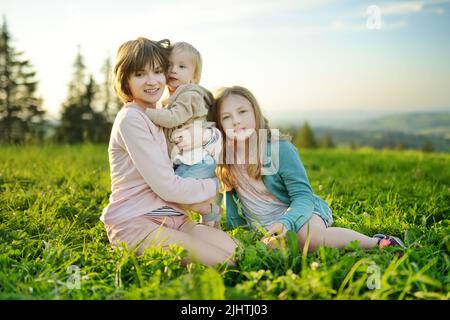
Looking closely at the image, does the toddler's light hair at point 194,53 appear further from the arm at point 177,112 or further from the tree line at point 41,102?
the tree line at point 41,102

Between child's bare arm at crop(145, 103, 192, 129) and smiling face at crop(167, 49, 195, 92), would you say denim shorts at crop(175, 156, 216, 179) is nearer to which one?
child's bare arm at crop(145, 103, 192, 129)

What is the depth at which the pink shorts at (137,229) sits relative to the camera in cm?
295

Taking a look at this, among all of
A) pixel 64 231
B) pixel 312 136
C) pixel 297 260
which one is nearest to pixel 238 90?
pixel 297 260

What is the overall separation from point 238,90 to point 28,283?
1.80 metres

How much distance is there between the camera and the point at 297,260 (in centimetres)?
257

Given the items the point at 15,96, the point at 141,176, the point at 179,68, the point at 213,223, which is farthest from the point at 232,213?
the point at 15,96

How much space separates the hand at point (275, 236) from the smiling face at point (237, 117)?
0.68 meters

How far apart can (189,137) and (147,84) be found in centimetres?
42

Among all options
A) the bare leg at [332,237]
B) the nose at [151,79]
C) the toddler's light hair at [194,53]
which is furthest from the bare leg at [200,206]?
the toddler's light hair at [194,53]

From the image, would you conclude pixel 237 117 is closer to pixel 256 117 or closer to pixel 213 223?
pixel 256 117

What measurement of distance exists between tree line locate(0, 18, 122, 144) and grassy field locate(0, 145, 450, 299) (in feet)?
42.5

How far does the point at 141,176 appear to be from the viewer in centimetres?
306

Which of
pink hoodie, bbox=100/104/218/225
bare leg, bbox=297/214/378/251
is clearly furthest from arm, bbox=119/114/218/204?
bare leg, bbox=297/214/378/251
